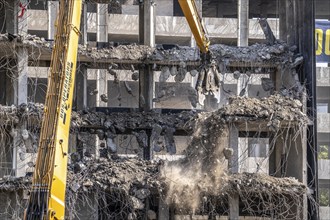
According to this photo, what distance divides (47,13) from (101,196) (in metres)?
21.3

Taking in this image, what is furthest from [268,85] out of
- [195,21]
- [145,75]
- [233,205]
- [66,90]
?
[66,90]

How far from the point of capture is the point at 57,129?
15.8 meters

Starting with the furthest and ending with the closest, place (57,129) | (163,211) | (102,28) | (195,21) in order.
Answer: (102,28) < (163,211) < (195,21) < (57,129)

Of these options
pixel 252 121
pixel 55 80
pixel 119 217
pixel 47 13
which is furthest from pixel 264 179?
pixel 47 13

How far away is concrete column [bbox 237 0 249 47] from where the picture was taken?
156 ft

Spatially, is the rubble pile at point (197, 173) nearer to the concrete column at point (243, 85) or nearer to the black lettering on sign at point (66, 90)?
the concrete column at point (243, 85)

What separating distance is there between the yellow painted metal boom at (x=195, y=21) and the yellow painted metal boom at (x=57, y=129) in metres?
7.17

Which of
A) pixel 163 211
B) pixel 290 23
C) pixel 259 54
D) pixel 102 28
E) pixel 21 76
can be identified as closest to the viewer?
pixel 163 211

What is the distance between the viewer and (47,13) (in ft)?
155

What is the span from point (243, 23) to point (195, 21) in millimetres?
23767

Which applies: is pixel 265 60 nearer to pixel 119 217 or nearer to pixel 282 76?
pixel 282 76

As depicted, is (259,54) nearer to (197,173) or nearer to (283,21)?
(283,21)

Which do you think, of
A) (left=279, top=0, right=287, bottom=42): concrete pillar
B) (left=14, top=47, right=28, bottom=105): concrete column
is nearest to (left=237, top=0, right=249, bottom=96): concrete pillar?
(left=279, top=0, right=287, bottom=42): concrete pillar

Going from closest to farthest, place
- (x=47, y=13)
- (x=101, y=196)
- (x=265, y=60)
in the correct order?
(x=101, y=196) → (x=265, y=60) → (x=47, y=13)
